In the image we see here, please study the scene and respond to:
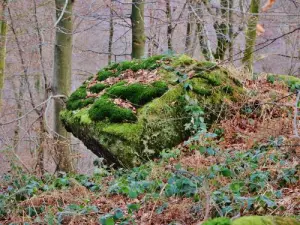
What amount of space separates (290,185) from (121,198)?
6.38ft

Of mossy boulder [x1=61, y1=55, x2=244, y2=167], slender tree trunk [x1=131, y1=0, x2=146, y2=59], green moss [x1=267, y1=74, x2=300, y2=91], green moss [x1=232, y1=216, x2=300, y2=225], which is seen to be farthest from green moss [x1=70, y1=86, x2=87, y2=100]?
green moss [x1=232, y1=216, x2=300, y2=225]

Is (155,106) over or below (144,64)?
below

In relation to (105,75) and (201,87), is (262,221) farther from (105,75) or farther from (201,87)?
(105,75)

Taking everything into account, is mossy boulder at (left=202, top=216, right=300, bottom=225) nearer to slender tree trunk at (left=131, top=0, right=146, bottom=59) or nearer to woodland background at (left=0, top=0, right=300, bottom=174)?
woodland background at (left=0, top=0, right=300, bottom=174)

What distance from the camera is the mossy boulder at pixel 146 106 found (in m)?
6.05

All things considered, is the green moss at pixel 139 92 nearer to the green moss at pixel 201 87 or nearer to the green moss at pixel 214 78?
the green moss at pixel 201 87

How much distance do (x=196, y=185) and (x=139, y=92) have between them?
A: 2636 mm

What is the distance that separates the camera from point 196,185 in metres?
4.13

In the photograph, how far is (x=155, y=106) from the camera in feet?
20.2

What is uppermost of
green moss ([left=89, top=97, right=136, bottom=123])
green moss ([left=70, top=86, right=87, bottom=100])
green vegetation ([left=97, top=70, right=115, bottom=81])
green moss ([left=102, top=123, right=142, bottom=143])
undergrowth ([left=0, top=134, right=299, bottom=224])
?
green vegetation ([left=97, top=70, right=115, bottom=81])

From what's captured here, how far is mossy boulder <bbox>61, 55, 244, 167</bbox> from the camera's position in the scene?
6.05 m

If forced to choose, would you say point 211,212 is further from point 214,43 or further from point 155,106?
point 214,43

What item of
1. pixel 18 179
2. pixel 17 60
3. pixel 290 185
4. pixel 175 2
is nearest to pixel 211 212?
pixel 290 185

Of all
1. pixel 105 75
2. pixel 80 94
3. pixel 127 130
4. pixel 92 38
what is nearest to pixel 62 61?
pixel 105 75
